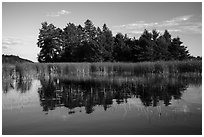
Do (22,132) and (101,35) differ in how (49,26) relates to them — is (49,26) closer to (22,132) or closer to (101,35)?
(101,35)

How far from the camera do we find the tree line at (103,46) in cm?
3941

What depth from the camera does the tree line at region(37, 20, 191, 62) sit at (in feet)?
129

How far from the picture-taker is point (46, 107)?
8.53 meters

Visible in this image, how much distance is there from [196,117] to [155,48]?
3354cm

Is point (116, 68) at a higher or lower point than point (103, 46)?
lower

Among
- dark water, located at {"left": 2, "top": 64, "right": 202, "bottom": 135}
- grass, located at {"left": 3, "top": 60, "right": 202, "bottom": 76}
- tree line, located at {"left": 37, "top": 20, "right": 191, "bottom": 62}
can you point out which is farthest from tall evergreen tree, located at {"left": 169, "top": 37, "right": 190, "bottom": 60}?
dark water, located at {"left": 2, "top": 64, "right": 202, "bottom": 135}

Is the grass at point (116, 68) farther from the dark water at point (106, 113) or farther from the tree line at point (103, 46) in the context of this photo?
the tree line at point (103, 46)

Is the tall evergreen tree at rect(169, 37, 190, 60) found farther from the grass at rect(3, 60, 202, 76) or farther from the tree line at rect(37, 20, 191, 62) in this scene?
the grass at rect(3, 60, 202, 76)

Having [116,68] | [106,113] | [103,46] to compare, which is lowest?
[106,113]

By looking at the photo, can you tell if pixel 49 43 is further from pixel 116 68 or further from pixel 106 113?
pixel 106 113

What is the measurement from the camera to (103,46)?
42.4 m

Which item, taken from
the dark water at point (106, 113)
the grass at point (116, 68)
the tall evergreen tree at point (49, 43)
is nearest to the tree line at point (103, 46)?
the tall evergreen tree at point (49, 43)

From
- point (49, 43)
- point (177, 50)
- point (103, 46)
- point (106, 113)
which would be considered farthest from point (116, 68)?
point (49, 43)

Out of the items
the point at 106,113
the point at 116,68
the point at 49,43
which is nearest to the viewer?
the point at 106,113
